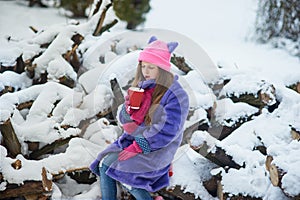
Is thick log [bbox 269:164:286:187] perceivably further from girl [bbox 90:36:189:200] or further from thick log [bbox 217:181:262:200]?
girl [bbox 90:36:189:200]

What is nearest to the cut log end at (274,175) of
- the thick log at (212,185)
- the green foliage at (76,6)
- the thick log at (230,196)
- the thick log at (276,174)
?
the thick log at (276,174)

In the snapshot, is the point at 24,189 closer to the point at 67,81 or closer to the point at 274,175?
the point at 67,81

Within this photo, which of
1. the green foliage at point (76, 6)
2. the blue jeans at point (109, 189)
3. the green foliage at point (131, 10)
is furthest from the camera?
the green foliage at point (76, 6)

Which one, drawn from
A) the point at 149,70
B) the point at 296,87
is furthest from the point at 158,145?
the point at 296,87

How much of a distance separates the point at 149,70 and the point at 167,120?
10.5 inches

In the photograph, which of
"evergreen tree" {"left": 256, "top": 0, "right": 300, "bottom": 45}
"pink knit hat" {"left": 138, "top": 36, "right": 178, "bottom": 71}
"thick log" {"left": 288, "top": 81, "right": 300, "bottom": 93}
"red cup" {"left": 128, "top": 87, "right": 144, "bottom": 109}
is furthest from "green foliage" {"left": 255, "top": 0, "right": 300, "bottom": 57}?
"red cup" {"left": 128, "top": 87, "right": 144, "bottom": 109}

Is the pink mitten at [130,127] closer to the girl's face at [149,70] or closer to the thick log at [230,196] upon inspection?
the girl's face at [149,70]

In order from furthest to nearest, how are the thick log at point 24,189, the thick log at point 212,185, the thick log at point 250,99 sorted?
the thick log at point 250,99
the thick log at point 212,185
the thick log at point 24,189

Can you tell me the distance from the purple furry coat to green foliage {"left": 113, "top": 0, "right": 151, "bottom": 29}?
261 cm

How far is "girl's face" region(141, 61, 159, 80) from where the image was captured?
186cm

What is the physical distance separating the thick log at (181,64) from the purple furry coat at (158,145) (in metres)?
1.04

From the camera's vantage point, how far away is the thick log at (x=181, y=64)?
2927 millimetres

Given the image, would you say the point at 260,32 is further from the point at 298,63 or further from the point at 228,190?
the point at 228,190

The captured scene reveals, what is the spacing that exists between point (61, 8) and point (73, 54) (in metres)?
2.37
